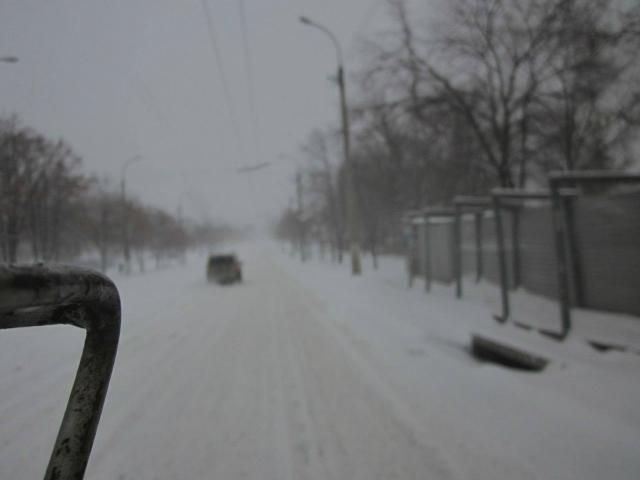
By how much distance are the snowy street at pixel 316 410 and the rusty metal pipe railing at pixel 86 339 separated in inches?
14.0

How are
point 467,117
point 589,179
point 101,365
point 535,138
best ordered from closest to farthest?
point 101,365 < point 589,179 < point 467,117 < point 535,138

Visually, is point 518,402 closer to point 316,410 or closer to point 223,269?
point 316,410

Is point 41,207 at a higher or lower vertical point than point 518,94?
lower

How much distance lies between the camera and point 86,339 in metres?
1.00

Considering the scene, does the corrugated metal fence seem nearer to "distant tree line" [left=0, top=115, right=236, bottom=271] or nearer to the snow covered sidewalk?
the snow covered sidewalk

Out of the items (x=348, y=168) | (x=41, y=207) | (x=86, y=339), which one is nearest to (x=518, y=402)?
(x=86, y=339)

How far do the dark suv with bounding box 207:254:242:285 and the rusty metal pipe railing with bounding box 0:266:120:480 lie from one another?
1380cm

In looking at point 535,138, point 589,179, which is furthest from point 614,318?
point 535,138

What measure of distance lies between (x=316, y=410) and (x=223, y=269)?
40.0ft

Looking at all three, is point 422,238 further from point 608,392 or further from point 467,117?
point 608,392

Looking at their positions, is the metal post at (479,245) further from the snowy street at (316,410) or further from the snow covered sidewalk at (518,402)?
the snowy street at (316,410)

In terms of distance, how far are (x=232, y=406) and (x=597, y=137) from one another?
16.6m

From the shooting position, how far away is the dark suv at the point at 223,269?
47.2 ft

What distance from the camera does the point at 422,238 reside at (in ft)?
43.7
